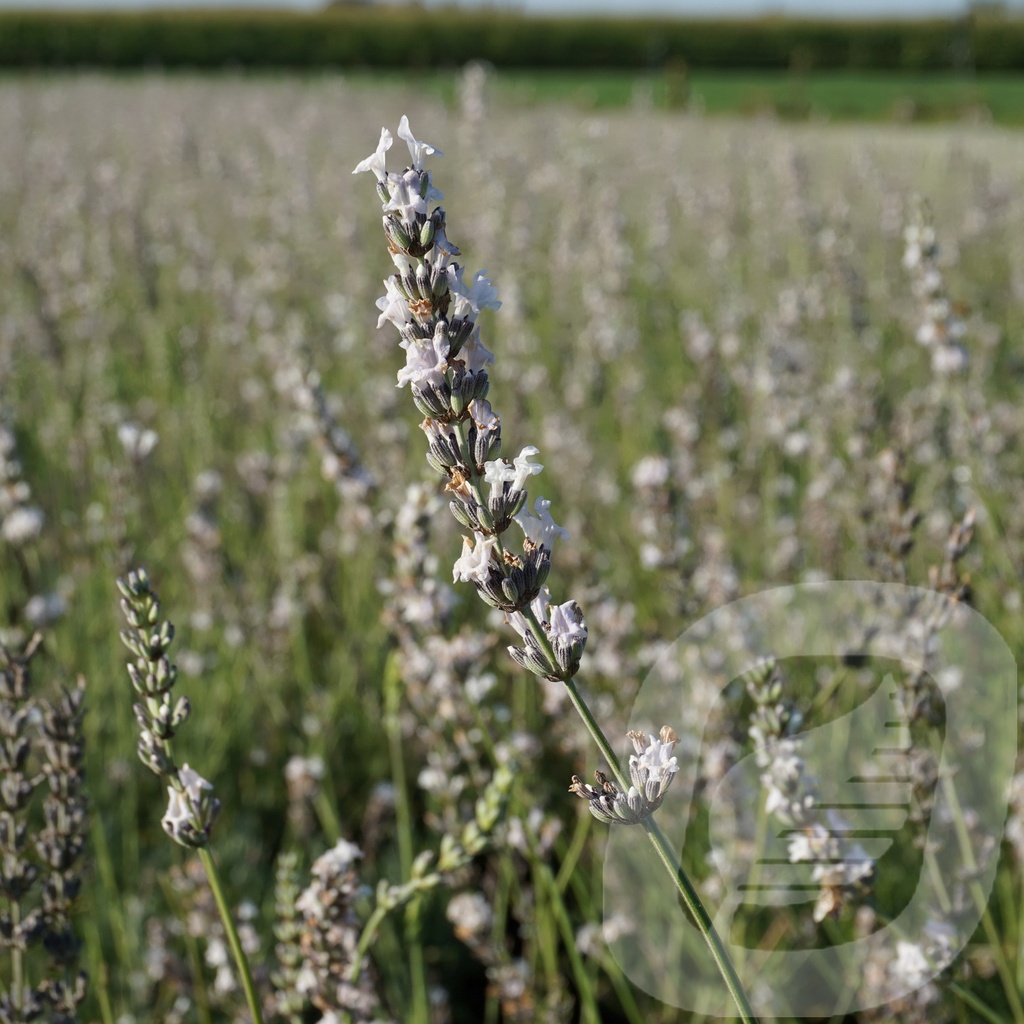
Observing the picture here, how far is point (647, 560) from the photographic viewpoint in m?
1.96

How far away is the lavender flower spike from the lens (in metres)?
0.84

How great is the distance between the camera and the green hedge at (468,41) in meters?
41.2

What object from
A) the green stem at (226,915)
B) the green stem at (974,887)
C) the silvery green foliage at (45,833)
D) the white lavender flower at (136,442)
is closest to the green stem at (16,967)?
the silvery green foliage at (45,833)

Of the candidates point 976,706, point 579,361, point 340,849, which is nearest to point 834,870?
point 340,849

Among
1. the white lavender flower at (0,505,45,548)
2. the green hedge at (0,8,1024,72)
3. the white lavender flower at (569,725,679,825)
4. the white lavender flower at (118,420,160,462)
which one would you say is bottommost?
the white lavender flower at (569,725,679,825)

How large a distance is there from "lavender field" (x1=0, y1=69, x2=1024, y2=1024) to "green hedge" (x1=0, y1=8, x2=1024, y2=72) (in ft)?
120

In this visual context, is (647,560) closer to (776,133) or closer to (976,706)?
(976,706)

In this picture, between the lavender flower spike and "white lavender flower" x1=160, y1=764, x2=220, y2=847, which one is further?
"white lavender flower" x1=160, y1=764, x2=220, y2=847

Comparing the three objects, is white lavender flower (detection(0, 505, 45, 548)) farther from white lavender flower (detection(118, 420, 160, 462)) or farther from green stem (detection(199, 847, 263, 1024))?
green stem (detection(199, 847, 263, 1024))

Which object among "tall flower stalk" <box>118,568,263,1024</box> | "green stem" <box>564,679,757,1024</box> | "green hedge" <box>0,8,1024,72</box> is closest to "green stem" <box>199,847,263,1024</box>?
"tall flower stalk" <box>118,568,263,1024</box>

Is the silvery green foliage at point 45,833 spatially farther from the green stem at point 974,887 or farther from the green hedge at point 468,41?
the green hedge at point 468,41

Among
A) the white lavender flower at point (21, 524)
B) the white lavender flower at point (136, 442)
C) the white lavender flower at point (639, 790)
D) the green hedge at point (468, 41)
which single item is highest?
the green hedge at point (468, 41)

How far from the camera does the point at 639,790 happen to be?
0.89 metres

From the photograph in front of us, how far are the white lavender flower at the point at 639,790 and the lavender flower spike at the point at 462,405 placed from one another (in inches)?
4.0
